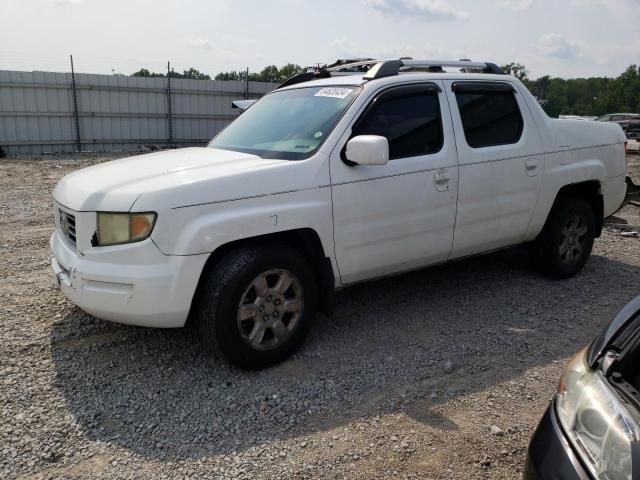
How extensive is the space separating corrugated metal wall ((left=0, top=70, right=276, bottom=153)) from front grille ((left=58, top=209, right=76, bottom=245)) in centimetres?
1368

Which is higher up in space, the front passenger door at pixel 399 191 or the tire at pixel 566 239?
the front passenger door at pixel 399 191

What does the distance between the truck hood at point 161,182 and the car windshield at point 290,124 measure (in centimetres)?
18

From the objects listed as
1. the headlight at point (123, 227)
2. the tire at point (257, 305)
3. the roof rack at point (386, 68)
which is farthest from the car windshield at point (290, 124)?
the headlight at point (123, 227)

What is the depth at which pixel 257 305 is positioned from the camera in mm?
3465

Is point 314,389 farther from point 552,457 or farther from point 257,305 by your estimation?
point 552,457

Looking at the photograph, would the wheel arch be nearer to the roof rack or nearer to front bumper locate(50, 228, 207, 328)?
front bumper locate(50, 228, 207, 328)

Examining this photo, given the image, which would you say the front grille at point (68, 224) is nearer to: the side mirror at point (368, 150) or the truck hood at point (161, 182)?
the truck hood at point (161, 182)

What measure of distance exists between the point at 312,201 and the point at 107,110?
50.1ft

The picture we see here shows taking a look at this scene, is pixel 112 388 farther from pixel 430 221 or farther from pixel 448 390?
pixel 430 221

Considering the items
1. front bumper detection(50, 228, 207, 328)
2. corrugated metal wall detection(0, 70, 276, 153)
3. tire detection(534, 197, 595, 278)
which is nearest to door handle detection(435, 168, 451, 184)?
tire detection(534, 197, 595, 278)

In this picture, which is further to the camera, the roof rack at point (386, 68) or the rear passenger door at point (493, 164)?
the rear passenger door at point (493, 164)

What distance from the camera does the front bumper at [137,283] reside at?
3143mm

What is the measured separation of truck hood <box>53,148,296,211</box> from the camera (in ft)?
10.4

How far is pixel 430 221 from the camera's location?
4188mm
